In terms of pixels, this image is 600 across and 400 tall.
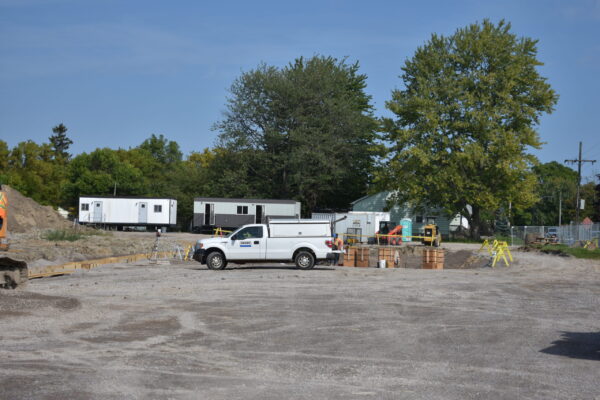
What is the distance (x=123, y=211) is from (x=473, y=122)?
1306 inches

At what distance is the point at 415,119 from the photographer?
63.0 metres

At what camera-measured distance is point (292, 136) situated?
68688 millimetres

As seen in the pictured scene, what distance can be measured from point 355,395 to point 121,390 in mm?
2731

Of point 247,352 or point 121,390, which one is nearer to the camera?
point 121,390

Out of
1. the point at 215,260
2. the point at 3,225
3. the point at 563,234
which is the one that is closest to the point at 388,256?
the point at 215,260

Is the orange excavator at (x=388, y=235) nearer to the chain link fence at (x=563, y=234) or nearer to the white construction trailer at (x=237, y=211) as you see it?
the white construction trailer at (x=237, y=211)

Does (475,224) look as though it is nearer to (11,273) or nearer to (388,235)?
(388,235)

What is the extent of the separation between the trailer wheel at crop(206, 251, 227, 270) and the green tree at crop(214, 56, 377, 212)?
40.9 meters

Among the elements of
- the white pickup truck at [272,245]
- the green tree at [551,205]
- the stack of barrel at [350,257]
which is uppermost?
the green tree at [551,205]

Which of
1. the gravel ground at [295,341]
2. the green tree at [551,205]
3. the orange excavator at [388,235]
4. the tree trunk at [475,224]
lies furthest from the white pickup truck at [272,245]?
the green tree at [551,205]

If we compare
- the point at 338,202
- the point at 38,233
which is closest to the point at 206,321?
the point at 38,233

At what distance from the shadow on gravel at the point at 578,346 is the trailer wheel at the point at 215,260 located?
17.4 metres

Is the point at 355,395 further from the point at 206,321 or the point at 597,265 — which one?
the point at 597,265

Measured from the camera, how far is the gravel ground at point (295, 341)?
850 cm
